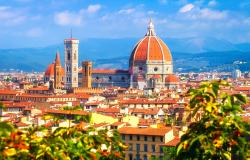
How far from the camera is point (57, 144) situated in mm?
8742

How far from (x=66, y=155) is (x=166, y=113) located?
56.0 metres

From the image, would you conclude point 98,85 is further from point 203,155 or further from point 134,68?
point 203,155

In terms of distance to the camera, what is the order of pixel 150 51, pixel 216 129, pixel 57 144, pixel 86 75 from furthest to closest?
pixel 150 51 → pixel 86 75 → pixel 216 129 → pixel 57 144

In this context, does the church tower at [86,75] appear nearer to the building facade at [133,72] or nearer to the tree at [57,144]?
the building facade at [133,72]

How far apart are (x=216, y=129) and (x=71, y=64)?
395ft

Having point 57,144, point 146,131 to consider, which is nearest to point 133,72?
point 146,131

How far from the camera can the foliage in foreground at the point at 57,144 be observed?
26.3 feet

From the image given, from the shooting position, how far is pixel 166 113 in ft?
211

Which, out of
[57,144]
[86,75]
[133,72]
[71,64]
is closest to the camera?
[57,144]

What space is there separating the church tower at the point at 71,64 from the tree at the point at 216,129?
11669 centimetres

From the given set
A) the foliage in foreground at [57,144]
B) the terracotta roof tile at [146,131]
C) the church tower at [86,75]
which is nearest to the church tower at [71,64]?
the church tower at [86,75]

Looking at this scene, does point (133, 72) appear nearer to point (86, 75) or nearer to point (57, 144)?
point (86, 75)

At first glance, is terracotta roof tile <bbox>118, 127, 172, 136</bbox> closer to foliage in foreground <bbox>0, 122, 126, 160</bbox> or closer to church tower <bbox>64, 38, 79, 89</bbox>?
foliage in foreground <bbox>0, 122, 126, 160</bbox>

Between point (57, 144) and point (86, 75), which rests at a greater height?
point (86, 75)
